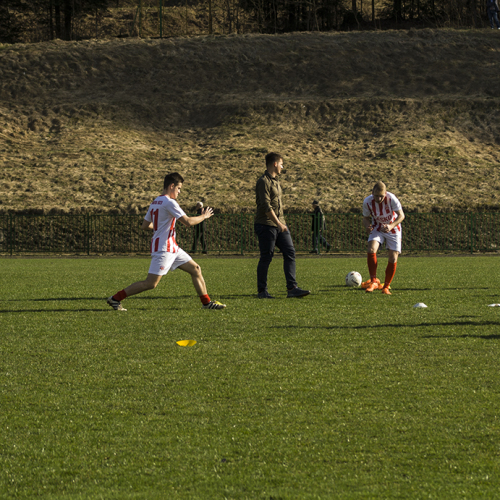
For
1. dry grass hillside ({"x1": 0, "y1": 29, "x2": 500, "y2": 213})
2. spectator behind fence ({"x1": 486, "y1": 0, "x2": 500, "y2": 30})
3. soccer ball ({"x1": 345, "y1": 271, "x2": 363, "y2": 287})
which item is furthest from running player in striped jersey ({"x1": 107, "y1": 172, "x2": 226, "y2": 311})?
spectator behind fence ({"x1": 486, "y1": 0, "x2": 500, "y2": 30})

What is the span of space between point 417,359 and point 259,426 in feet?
7.94

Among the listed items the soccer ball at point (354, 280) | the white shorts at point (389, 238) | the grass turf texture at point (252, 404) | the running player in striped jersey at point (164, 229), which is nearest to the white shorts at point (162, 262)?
the running player in striped jersey at point (164, 229)

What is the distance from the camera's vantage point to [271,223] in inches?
437

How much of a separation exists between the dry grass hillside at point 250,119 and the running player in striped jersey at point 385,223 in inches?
852

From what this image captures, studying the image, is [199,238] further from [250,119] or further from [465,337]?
[465,337]

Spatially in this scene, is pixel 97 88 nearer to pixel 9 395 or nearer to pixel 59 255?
pixel 59 255

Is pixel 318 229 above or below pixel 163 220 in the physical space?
below

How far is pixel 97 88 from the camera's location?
52.2 metres

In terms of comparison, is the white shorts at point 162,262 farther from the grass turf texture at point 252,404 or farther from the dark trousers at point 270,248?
the dark trousers at point 270,248

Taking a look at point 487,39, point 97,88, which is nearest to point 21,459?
point 97,88

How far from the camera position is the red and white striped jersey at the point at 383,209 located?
1199cm

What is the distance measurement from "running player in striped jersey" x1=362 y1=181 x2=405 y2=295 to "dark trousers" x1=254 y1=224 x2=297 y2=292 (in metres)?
1.56

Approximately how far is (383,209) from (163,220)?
4.48 m

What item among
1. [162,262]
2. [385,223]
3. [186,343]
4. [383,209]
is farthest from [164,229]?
[385,223]
